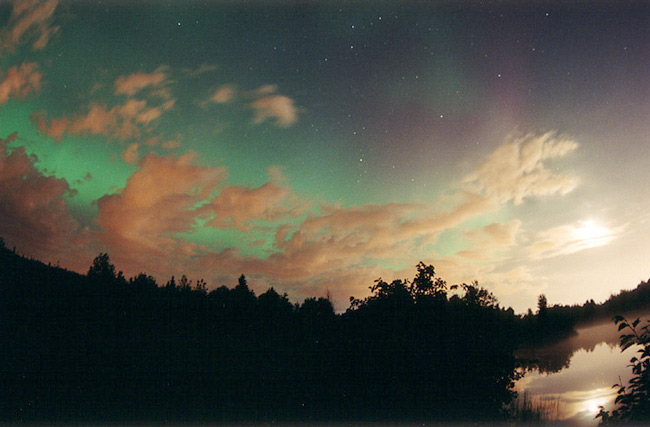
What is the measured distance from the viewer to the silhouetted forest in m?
8.87

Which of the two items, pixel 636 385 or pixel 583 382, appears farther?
pixel 583 382

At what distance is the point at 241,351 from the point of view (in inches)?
850

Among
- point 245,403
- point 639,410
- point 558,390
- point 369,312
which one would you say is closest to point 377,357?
point 369,312

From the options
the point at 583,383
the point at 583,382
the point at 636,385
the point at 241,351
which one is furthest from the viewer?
the point at 241,351

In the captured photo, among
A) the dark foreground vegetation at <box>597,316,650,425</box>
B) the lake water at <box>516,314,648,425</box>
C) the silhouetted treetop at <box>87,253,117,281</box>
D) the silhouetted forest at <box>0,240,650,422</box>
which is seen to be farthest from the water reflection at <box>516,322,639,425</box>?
the silhouetted treetop at <box>87,253,117,281</box>

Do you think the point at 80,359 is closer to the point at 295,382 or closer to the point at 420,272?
the point at 295,382

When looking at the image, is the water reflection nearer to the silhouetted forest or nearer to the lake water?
the lake water

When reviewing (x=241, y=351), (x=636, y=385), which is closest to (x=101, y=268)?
(x=241, y=351)

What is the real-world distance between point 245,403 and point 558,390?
48.4 ft

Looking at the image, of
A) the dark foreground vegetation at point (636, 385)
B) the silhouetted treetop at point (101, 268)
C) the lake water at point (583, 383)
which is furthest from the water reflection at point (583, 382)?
the silhouetted treetop at point (101, 268)

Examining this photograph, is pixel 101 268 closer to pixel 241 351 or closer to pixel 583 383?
pixel 241 351

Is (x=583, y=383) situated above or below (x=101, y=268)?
below

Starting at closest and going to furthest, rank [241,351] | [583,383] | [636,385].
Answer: [636,385] < [583,383] < [241,351]

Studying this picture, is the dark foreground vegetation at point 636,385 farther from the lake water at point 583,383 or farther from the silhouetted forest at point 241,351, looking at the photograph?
the silhouetted forest at point 241,351
